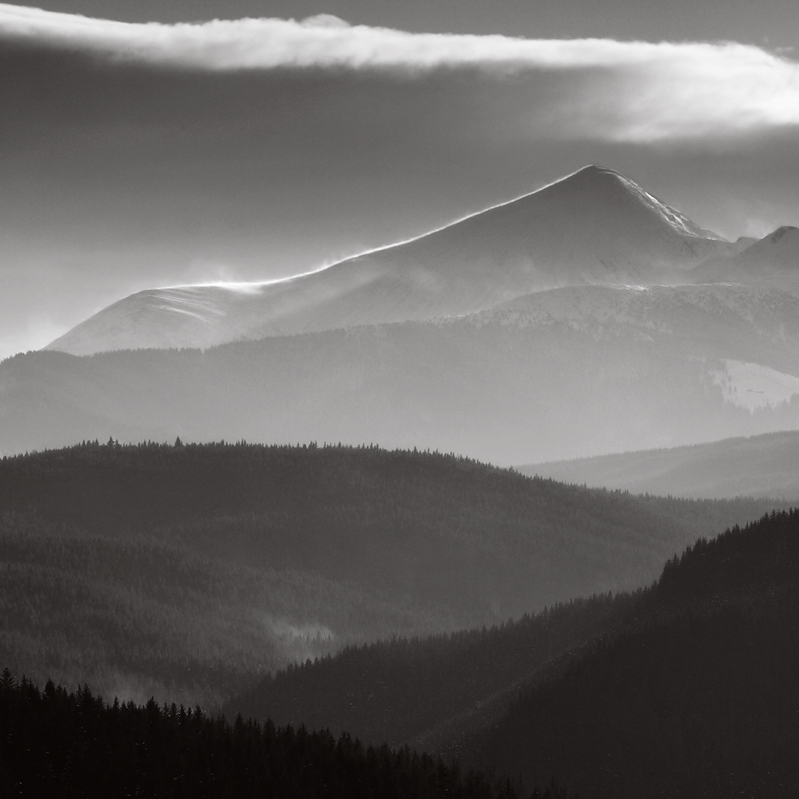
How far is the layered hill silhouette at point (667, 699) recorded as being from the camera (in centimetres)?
10862

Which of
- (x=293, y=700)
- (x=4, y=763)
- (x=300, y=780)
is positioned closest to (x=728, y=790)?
(x=300, y=780)

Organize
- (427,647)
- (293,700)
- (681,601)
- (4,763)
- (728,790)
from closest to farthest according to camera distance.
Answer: (4,763) → (728,790) → (681,601) → (293,700) → (427,647)

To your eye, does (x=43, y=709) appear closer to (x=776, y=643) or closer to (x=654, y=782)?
(x=654, y=782)

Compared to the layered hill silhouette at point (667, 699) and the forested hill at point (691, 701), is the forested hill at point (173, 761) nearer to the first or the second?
the forested hill at point (691, 701)

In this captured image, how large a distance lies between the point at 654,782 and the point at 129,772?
46.2 meters

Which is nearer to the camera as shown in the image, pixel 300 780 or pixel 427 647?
pixel 300 780

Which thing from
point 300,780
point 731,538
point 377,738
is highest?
point 731,538

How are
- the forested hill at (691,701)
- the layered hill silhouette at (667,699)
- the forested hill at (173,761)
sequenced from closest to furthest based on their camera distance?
the forested hill at (173,761) < the forested hill at (691,701) < the layered hill silhouette at (667,699)

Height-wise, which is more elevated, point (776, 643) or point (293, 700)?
point (776, 643)

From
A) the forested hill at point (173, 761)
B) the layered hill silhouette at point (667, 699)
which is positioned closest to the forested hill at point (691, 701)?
the layered hill silhouette at point (667, 699)

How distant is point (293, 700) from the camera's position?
182m

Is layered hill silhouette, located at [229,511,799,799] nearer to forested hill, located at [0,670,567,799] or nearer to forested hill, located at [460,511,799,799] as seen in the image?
forested hill, located at [460,511,799,799]

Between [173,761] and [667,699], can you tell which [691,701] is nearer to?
[667,699]

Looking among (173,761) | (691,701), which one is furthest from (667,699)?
(173,761)
